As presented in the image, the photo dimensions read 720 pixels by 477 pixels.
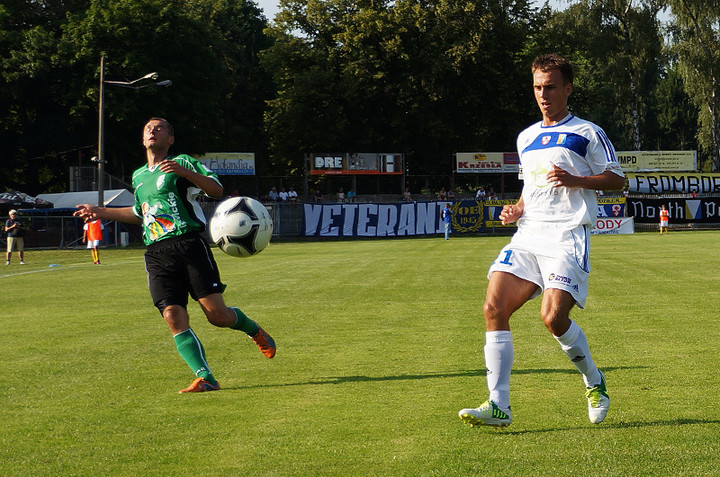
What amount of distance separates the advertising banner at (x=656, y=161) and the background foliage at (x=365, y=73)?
12.0ft

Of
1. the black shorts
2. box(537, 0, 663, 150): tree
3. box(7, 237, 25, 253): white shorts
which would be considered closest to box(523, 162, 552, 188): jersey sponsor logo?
the black shorts

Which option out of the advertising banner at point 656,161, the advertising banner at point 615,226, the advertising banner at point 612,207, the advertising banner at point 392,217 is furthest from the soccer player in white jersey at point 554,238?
the advertising banner at point 656,161

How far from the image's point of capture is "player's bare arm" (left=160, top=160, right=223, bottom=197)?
634cm

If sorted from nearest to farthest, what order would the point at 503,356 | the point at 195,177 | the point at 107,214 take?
1. the point at 503,356
2. the point at 195,177
3. the point at 107,214

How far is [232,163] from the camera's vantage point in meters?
51.8

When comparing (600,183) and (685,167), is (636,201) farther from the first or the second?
(600,183)

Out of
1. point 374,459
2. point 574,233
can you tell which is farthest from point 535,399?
Answer: point 374,459

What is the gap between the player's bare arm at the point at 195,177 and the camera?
634 cm

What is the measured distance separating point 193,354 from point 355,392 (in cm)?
134

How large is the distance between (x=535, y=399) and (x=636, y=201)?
46748 millimetres

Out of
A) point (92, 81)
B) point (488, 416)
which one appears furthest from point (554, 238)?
point (92, 81)

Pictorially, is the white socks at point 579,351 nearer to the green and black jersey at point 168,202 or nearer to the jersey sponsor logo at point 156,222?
the green and black jersey at point 168,202

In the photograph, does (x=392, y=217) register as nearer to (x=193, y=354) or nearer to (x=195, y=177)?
(x=193, y=354)

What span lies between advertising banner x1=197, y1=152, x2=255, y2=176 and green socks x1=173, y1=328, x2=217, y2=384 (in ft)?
148
